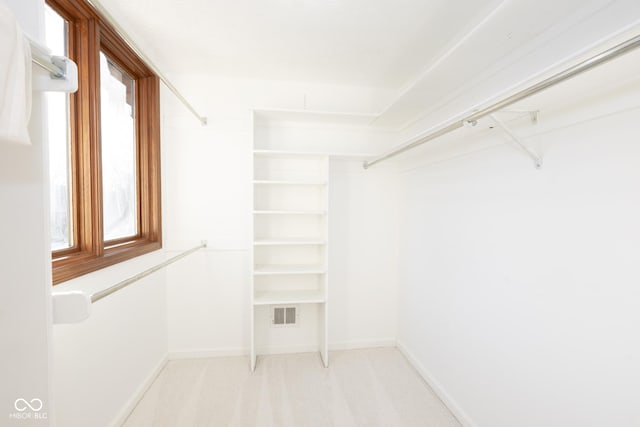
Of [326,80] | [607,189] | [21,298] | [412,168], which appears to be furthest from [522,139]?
[21,298]

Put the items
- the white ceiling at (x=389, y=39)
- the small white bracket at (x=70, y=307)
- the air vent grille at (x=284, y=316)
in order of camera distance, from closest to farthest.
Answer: the small white bracket at (x=70, y=307) → the white ceiling at (x=389, y=39) → the air vent grille at (x=284, y=316)

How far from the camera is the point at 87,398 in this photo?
142cm

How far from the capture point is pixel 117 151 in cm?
186

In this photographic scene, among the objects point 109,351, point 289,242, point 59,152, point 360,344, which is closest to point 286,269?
point 289,242

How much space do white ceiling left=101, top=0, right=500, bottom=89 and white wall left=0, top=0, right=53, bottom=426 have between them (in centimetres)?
125

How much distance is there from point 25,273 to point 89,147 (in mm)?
1051

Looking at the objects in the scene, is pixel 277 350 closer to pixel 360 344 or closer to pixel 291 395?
pixel 291 395

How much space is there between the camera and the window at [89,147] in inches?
52.7

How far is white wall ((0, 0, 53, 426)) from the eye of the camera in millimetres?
662

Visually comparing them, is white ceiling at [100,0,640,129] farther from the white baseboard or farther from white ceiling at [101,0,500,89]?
the white baseboard

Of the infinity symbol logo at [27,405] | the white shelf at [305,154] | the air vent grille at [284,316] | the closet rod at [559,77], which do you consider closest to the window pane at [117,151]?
the white shelf at [305,154]

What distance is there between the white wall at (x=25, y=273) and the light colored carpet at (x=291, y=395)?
1388 millimetres

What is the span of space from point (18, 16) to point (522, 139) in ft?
6.19

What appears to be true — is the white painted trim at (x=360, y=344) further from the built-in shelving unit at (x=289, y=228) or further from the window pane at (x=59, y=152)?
the window pane at (x=59, y=152)
